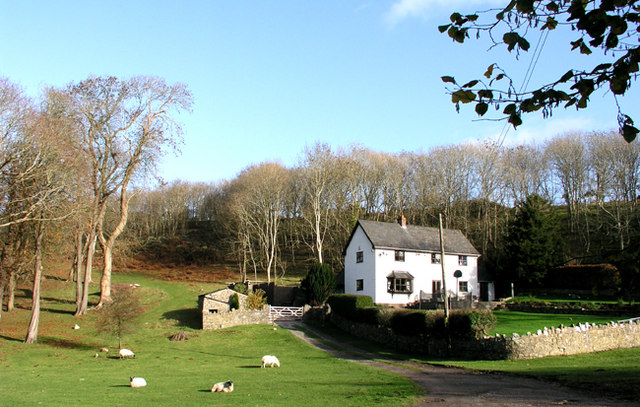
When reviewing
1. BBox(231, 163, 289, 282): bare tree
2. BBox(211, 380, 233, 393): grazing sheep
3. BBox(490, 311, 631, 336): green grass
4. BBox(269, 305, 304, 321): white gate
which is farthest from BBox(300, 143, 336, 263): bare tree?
BBox(211, 380, 233, 393): grazing sheep

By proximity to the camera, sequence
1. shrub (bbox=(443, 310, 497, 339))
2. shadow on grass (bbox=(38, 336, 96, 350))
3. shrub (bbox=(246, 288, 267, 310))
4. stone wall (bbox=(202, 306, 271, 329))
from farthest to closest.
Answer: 1. shrub (bbox=(246, 288, 267, 310))
2. stone wall (bbox=(202, 306, 271, 329))
3. shadow on grass (bbox=(38, 336, 96, 350))
4. shrub (bbox=(443, 310, 497, 339))

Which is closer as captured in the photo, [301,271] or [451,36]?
[451,36]

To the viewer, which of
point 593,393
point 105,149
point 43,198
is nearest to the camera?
point 593,393

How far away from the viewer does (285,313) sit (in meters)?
41.8

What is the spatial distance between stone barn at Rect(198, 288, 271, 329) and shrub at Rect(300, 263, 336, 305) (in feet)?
17.1

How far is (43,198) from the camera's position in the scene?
2789cm

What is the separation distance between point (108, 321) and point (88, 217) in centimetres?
1155

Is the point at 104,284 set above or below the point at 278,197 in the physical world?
below

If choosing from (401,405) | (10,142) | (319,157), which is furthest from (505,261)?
(10,142)

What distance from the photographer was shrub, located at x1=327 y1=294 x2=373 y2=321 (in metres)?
35.4

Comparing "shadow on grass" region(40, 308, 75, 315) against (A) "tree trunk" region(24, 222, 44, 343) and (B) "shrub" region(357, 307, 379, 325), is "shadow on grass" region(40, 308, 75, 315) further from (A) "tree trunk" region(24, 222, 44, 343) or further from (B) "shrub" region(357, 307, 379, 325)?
(B) "shrub" region(357, 307, 379, 325)

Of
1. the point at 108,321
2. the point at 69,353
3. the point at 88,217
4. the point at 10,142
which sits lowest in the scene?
the point at 69,353

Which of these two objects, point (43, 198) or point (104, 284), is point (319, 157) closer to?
point (104, 284)

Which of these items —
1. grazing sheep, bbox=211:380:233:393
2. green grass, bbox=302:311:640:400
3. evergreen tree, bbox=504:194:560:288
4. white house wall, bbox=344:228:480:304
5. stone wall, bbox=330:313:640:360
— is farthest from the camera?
evergreen tree, bbox=504:194:560:288
